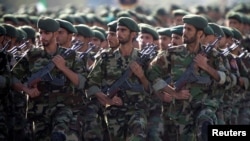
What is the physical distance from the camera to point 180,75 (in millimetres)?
12617

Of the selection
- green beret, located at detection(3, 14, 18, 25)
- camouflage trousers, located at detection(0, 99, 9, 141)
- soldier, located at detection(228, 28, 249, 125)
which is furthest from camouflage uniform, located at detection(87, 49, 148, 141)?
green beret, located at detection(3, 14, 18, 25)

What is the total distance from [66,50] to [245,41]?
6980mm

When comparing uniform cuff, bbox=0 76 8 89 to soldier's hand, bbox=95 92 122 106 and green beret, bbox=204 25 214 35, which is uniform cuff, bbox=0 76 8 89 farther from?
green beret, bbox=204 25 214 35

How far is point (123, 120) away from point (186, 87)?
100 cm

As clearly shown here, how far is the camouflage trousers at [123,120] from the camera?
1231 cm

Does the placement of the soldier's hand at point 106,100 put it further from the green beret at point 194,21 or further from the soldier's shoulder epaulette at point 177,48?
the green beret at point 194,21

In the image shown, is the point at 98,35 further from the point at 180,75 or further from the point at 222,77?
the point at 222,77

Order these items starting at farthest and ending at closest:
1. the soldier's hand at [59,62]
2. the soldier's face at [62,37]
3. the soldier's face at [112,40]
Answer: the soldier's face at [62,37] → the soldier's face at [112,40] → the soldier's hand at [59,62]

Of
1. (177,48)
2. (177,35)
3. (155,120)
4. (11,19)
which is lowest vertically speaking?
(155,120)

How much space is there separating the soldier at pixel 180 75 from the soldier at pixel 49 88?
1.14m

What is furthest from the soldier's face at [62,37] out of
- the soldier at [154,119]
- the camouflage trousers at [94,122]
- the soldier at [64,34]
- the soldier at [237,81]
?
the soldier at [237,81]

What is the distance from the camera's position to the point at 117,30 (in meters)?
12.9

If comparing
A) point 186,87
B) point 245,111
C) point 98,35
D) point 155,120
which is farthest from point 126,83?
point 245,111

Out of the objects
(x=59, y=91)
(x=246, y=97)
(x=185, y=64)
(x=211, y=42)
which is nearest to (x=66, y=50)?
(x=59, y=91)
